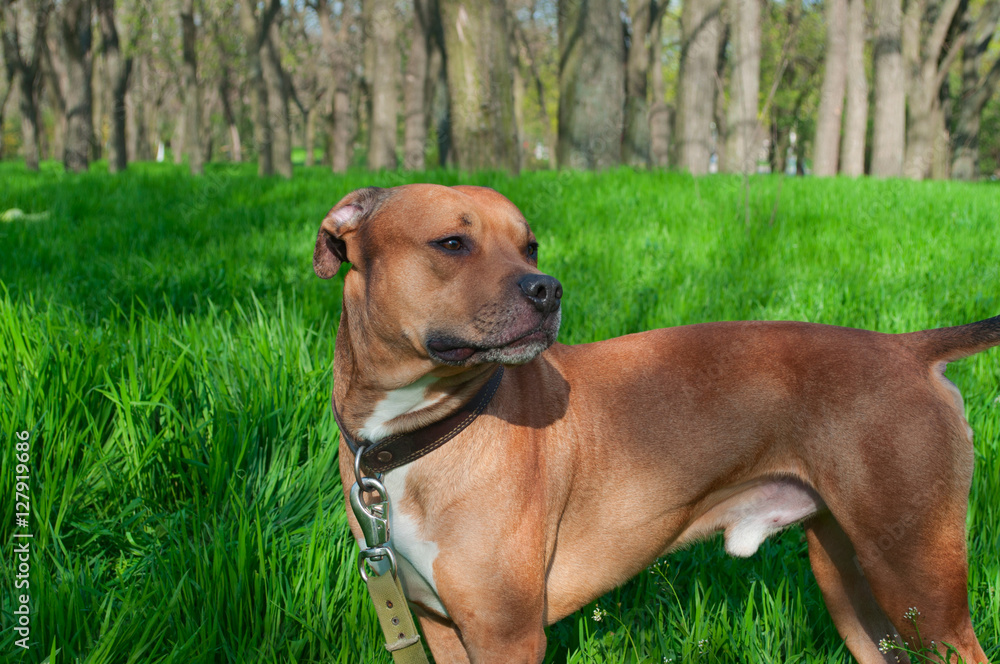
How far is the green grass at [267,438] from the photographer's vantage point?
2.19 meters

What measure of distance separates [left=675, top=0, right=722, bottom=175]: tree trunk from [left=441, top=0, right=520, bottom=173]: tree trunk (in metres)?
3.92

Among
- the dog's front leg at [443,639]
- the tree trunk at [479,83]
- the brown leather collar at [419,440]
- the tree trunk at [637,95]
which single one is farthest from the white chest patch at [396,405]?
the tree trunk at [637,95]

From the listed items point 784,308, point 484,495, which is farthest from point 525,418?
point 784,308

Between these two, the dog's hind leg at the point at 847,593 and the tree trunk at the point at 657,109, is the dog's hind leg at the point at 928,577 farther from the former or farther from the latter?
the tree trunk at the point at 657,109

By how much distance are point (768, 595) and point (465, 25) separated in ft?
27.4

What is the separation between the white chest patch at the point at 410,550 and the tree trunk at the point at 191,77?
39.6ft

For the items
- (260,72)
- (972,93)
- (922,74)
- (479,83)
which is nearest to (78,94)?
(260,72)

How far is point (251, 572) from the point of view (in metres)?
2.24

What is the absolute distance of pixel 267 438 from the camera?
2957 mm

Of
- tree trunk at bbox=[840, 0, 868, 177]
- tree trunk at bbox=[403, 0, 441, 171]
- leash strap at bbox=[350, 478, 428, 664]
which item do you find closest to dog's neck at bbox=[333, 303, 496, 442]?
leash strap at bbox=[350, 478, 428, 664]

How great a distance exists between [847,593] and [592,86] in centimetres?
892

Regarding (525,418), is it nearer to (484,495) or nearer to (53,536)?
(484,495)

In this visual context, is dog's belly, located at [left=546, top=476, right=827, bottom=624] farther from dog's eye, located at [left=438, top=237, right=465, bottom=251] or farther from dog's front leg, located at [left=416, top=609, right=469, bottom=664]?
dog's eye, located at [left=438, top=237, right=465, bottom=251]

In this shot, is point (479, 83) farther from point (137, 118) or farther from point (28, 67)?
point (137, 118)
